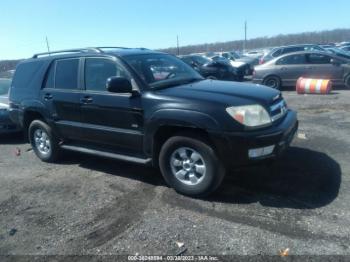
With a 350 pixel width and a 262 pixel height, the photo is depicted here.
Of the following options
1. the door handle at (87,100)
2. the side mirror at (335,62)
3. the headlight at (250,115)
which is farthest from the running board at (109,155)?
the side mirror at (335,62)

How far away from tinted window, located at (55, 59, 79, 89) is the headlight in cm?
270

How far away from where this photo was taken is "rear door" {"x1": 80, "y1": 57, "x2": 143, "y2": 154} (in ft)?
A: 16.3

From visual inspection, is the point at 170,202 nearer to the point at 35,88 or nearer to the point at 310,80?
the point at 35,88

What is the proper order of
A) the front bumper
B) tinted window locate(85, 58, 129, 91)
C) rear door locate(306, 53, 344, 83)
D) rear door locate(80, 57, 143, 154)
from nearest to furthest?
1. the front bumper
2. rear door locate(80, 57, 143, 154)
3. tinted window locate(85, 58, 129, 91)
4. rear door locate(306, 53, 344, 83)

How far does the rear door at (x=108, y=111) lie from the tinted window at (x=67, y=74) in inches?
8.9

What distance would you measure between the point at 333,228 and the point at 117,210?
8.00 ft

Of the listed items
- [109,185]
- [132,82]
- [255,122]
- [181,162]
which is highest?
[132,82]

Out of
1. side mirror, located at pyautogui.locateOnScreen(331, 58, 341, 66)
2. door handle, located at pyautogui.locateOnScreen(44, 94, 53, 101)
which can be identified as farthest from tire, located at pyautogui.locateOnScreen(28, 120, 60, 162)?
side mirror, located at pyautogui.locateOnScreen(331, 58, 341, 66)

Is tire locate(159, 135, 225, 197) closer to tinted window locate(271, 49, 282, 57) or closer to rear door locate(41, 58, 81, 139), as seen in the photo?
rear door locate(41, 58, 81, 139)

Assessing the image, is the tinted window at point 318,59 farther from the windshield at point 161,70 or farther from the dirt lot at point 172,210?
the windshield at point 161,70

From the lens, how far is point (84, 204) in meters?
4.76

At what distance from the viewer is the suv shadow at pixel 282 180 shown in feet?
14.7

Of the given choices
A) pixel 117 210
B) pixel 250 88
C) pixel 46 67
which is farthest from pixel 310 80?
pixel 117 210

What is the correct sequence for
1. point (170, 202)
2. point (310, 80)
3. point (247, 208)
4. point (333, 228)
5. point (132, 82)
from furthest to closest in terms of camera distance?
point (310, 80) → point (132, 82) → point (170, 202) → point (247, 208) → point (333, 228)
